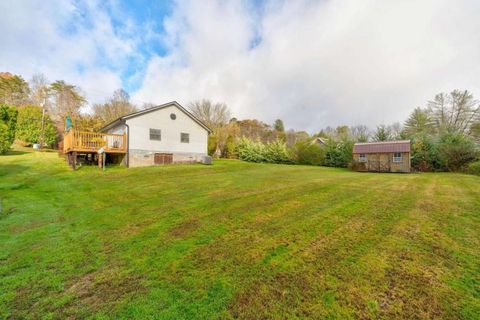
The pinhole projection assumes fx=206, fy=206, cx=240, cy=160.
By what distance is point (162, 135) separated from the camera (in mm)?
17906

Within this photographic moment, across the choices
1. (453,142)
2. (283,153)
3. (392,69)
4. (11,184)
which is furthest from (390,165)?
(11,184)

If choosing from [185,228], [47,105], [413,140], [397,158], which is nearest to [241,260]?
[185,228]

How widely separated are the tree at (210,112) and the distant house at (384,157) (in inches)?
817

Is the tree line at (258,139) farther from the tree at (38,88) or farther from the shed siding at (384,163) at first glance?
the shed siding at (384,163)

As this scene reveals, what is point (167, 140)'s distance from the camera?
1820cm

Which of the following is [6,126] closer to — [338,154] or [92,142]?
[92,142]

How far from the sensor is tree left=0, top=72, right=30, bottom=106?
31.4 metres

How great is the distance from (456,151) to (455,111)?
50.2 feet

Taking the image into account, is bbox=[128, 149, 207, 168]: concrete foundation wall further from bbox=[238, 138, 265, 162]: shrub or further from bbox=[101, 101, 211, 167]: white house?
bbox=[238, 138, 265, 162]: shrub

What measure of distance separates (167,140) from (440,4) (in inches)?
759

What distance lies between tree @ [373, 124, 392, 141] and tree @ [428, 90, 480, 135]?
326 inches

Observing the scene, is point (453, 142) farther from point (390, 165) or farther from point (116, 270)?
point (116, 270)

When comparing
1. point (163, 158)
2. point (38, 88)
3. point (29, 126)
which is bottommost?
point (163, 158)

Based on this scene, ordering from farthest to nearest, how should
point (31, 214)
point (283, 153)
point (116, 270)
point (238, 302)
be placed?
1. point (283, 153)
2. point (31, 214)
3. point (116, 270)
4. point (238, 302)
